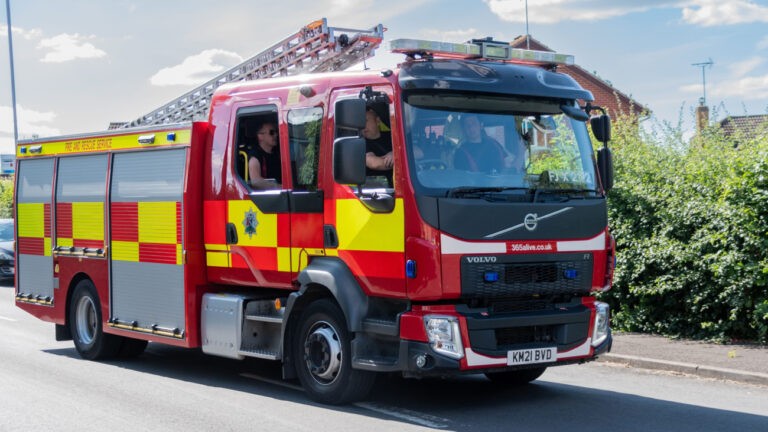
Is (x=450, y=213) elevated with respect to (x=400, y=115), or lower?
lower

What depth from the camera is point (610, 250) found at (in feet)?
28.0

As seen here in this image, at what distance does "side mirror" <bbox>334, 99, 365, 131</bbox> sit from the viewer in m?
7.52

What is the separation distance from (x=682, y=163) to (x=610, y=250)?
4.62 meters

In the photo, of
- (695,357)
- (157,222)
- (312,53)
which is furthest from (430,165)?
(312,53)

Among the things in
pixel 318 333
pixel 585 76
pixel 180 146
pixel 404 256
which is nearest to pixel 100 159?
pixel 180 146

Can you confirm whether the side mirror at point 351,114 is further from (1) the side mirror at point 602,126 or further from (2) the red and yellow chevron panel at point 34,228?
(2) the red and yellow chevron panel at point 34,228

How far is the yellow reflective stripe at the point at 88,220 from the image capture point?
36.3 feet

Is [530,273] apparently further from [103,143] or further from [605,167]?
[103,143]

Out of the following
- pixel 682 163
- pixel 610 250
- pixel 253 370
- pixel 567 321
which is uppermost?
pixel 682 163

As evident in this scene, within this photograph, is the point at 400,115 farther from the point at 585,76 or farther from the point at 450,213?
the point at 585,76

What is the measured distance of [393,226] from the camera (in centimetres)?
761

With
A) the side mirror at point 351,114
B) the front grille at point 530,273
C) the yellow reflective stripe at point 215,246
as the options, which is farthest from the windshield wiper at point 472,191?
the yellow reflective stripe at point 215,246

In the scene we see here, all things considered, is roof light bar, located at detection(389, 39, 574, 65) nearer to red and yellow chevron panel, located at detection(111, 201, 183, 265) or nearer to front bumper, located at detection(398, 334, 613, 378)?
front bumper, located at detection(398, 334, 613, 378)

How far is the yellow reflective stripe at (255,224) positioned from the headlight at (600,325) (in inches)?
112
